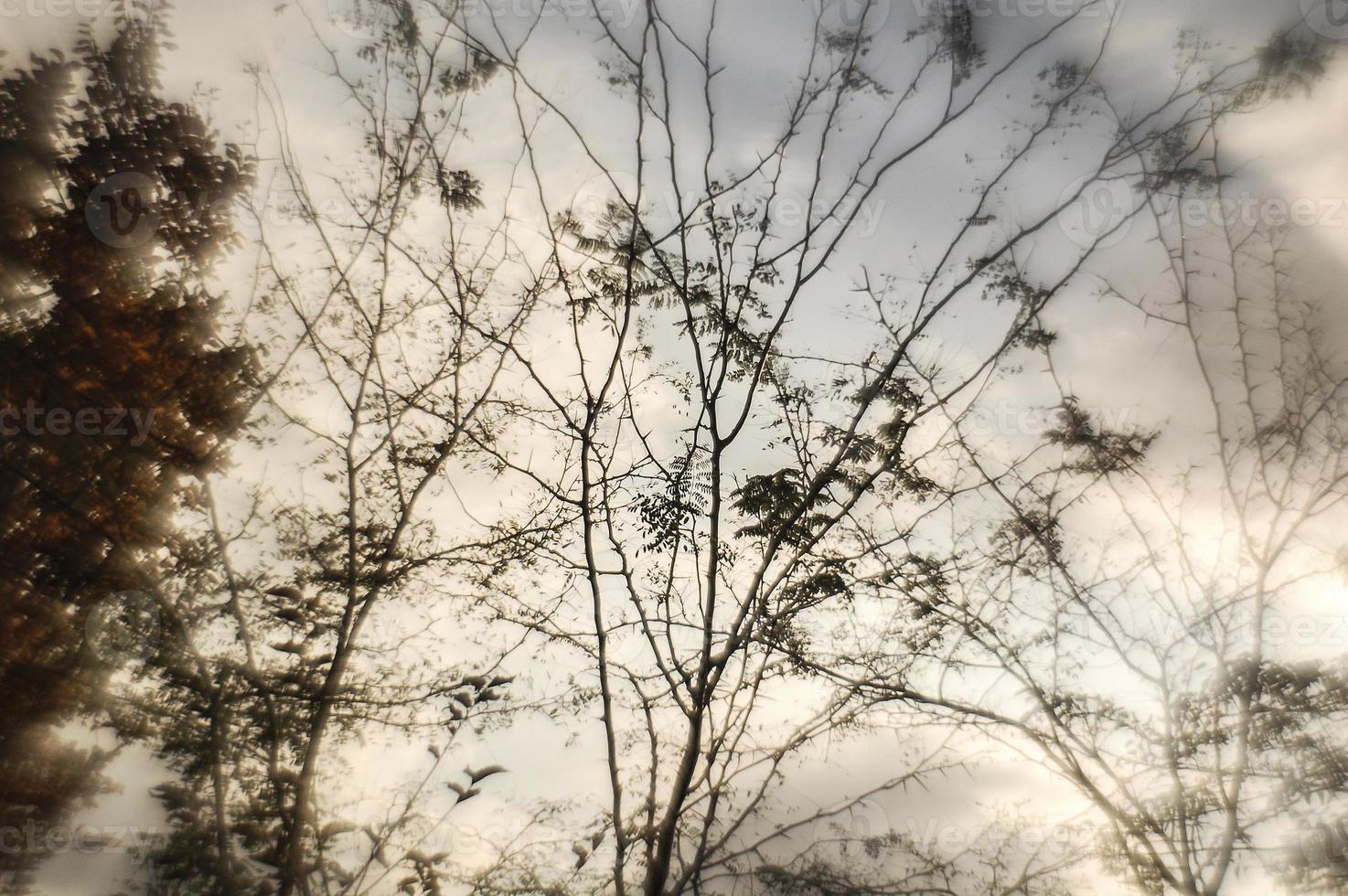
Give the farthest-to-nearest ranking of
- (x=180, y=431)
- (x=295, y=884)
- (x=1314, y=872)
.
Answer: (x=180, y=431) → (x=1314, y=872) → (x=295, y=884)

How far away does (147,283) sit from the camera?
371 inches

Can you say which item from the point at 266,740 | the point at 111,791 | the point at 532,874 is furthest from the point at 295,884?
the point at 111,791

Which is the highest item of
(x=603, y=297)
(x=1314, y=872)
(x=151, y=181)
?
(x=151, y=181)

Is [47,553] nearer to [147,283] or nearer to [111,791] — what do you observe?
[111,791]

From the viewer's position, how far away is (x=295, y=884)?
5.52 metres

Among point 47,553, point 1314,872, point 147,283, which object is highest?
point 147,283

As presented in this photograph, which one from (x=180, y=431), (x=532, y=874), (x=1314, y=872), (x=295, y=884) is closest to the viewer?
(x=295, y=884)

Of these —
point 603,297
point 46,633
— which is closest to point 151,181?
point 46,633

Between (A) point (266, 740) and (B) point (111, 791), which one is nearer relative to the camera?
(A) point (266, 740)

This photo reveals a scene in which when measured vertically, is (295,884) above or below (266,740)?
below

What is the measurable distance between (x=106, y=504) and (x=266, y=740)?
144 inches

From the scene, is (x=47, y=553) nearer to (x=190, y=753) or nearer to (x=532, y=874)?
(x=190, y=753)

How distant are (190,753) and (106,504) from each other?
3.41m

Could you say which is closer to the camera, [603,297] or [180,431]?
[603,297]
